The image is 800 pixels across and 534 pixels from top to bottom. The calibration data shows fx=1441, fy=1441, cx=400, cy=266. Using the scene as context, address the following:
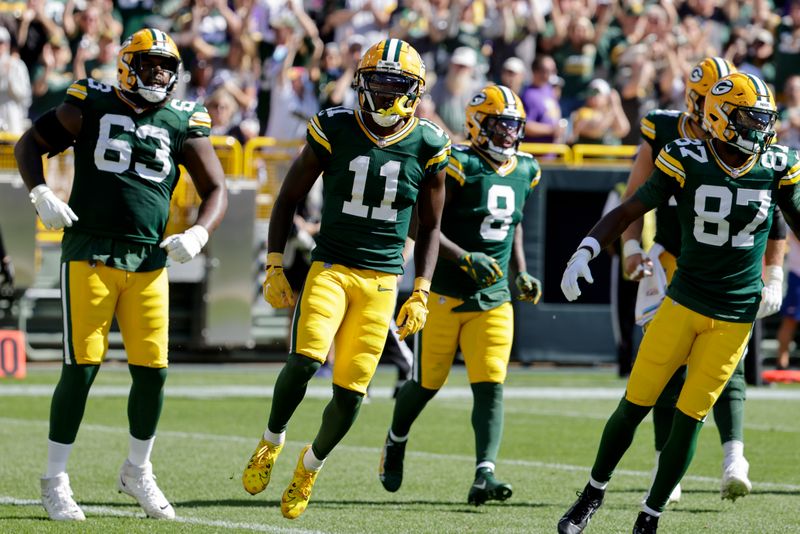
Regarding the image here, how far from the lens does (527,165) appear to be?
7230mm

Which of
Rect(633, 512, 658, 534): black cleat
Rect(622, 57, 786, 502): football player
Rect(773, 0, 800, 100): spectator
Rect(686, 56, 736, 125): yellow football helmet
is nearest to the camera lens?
Rect(633, 512, 658, 534): black cleat

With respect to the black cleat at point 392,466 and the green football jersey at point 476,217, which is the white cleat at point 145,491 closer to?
the black cleat at point 392,466

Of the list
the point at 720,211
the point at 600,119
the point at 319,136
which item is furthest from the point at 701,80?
the point at 600,119

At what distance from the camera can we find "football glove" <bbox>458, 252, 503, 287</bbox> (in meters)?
6.79

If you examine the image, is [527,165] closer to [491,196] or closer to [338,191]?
[491,196]

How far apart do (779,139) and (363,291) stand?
388 inches

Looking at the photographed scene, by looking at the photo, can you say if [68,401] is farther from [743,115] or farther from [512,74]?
[512,74]

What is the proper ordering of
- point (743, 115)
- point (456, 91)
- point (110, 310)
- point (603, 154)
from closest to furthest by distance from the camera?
point (743, 115) < point (110, 310) < point (456, 91) < point (603, 154)

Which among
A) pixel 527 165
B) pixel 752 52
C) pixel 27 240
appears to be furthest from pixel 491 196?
pixel 752 52

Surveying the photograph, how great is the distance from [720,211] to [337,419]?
5.65ft

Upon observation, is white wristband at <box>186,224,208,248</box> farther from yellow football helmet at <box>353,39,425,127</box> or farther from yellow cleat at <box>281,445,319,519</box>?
yellow cleat at <box>281,445,319,519</box>

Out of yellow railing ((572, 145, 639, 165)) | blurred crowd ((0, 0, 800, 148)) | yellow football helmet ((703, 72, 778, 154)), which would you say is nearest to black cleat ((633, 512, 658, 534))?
yellow football helmet ((703, 72, 778, 154))

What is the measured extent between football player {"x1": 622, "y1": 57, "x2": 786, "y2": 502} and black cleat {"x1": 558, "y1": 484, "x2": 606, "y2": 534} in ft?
3.34

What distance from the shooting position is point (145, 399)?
604 centimetres
